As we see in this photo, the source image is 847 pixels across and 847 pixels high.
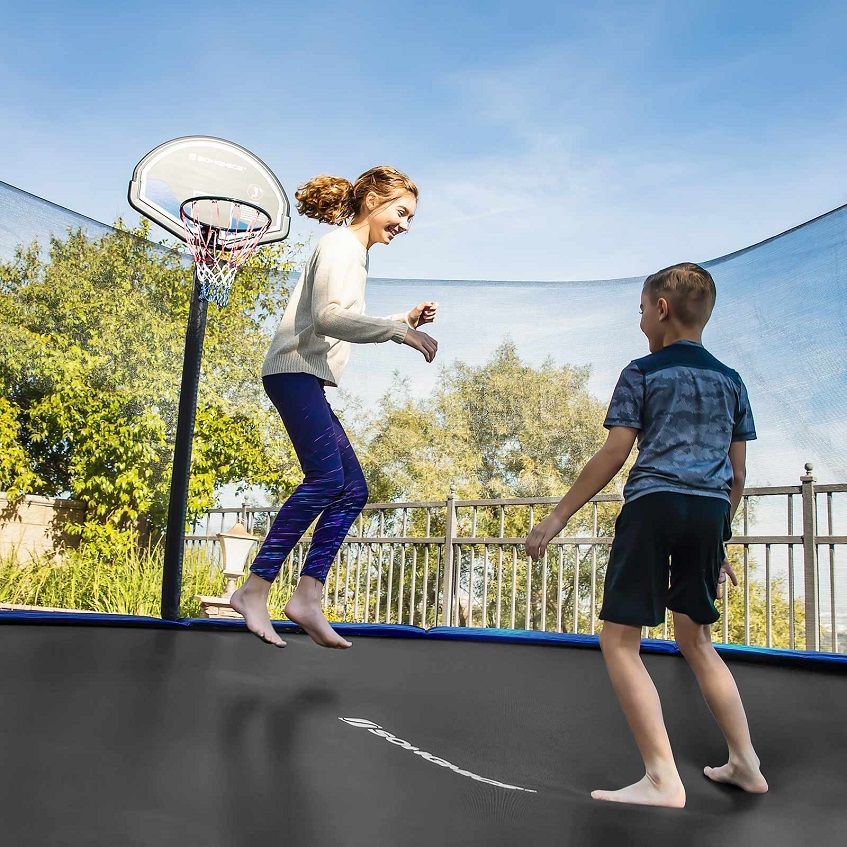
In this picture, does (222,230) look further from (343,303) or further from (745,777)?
(745,777)

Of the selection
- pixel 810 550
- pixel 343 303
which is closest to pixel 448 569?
pixel 810 550

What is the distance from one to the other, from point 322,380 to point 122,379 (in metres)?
3.06

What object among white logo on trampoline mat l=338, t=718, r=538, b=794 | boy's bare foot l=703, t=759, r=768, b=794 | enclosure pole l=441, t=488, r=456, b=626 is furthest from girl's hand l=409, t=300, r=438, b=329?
enclosure pole l=441, t=488, r=456, b=626

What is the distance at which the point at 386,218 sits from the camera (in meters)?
1.63

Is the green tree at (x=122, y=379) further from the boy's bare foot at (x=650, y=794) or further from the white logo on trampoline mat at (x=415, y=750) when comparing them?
the boy's bare foot at (x=650, y=794)

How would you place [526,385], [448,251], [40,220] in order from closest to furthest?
[40,220] < [526,385] < [448,251]

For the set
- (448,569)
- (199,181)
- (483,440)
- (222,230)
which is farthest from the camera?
(483,440)

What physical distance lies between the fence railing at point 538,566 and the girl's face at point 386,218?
88.0 inches

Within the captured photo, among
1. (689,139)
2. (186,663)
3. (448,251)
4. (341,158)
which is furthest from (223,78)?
(186,663)

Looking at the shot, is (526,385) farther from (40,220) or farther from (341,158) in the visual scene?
(40,220)

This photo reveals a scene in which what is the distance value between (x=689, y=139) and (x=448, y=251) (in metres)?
1.97

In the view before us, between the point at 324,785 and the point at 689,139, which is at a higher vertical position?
the point at 689,139

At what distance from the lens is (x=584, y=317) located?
14.3 ft

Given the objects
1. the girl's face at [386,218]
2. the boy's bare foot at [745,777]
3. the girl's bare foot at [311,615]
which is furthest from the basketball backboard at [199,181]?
the boy's bare foot at [745,777]
